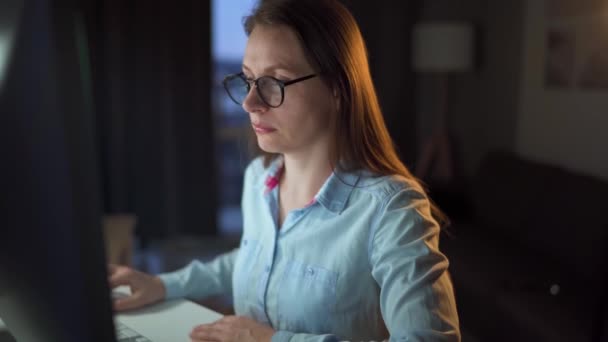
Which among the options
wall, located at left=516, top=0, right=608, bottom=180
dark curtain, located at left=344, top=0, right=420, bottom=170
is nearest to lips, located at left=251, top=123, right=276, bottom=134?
wall, located at left=516, top=0, right=608, bottom=180

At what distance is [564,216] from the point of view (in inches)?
91.7

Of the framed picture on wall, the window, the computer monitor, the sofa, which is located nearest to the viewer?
the computer monitor

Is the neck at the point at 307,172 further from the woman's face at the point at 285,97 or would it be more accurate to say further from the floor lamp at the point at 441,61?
the floor lamp at the point at 441,61

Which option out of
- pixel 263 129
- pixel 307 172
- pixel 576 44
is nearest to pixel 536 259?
pixel 576 44

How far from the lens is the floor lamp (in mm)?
3355

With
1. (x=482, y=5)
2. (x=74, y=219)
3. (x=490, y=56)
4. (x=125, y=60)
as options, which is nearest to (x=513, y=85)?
(x=490, y=56)

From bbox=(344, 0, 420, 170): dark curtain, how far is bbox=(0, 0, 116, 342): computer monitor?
11.1 ft

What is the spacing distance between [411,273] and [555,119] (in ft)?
8.42

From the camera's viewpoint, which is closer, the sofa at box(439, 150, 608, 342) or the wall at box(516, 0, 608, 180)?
the sofa at box(439, 150, 608, 342)

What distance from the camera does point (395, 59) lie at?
3.81 m

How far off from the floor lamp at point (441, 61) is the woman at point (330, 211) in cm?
250

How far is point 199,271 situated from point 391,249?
0.41m

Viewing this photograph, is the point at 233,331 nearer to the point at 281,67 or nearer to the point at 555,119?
the point at 281,67

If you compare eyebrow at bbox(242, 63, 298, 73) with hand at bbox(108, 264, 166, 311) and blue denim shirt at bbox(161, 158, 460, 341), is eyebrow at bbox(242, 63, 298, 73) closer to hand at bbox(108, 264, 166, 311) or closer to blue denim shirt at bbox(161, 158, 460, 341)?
blue denim shirt at bbox(161, 158, 460, 341)
